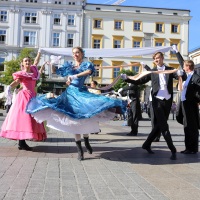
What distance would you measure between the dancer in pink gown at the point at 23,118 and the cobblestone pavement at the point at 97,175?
32 centimetres

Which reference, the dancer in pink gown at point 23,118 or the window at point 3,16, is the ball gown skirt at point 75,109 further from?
the window at point 3,16

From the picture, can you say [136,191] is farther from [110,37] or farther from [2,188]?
[110,37]

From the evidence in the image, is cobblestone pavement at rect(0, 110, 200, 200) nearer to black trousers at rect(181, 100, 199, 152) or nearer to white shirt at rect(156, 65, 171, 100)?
black trousers at rect(181, 100, 199, 152)

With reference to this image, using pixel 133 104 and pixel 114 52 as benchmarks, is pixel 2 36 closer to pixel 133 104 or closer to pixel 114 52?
pixel 133 104

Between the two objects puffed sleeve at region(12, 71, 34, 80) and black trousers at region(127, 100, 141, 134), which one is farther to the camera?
black trousers at region(127, 100, 141, 134)

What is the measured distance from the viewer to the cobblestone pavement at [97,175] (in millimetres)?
3811

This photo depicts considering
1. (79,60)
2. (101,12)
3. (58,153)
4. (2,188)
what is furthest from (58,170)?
(101,12)

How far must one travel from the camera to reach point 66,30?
5547 centimetres

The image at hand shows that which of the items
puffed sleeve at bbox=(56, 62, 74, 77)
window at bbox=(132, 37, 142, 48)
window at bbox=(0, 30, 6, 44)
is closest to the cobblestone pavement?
puffed sleeve at bbox=(56, 62, 74, 77)

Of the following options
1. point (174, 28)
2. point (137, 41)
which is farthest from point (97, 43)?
point (174, 28)

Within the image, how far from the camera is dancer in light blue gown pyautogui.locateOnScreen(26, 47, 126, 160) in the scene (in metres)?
5.83

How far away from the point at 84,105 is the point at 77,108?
0.13m

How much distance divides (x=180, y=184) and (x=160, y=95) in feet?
7.87

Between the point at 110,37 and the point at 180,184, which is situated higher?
the point at 110,37
